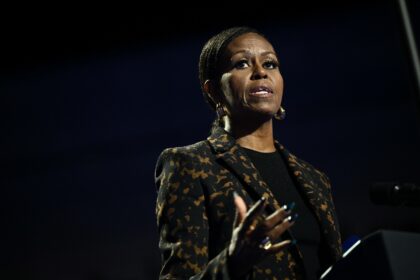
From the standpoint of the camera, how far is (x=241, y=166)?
1.79m

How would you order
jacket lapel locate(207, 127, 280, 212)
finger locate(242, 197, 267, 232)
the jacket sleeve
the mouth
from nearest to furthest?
finger locate(242, 197, 267, 232) → the jacket sleeve → jacket lapel locate(207, 127, 280, 212) → the mouth

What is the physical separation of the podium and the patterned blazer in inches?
12.2

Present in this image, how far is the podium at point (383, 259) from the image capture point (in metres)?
1.24

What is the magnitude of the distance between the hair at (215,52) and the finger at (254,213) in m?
0.81

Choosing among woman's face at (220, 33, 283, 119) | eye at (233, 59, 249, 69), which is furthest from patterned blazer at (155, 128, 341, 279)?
eye at (233, 59, 249, 69)

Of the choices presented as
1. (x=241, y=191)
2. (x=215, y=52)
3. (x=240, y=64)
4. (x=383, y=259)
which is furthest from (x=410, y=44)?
(x=215, y=52)

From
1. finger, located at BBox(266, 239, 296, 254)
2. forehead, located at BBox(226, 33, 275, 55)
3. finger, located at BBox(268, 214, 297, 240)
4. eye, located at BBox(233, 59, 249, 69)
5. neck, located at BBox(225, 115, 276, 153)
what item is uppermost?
forehead, located at BBox(226, 33, 275, 55)

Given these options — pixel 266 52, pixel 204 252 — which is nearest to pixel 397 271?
pixel 204 252

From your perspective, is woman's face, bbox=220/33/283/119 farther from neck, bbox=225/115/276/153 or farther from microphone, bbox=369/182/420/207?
microphone, bbox=369/182/420/207

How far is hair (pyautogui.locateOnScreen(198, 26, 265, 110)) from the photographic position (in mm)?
2027

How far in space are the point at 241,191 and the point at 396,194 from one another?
0.44 metres

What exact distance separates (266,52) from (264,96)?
6.6 inches

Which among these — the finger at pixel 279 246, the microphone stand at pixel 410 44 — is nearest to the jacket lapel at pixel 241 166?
the finger at pixel 279 246

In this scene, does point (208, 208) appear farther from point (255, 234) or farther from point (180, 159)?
point (255, 234)
